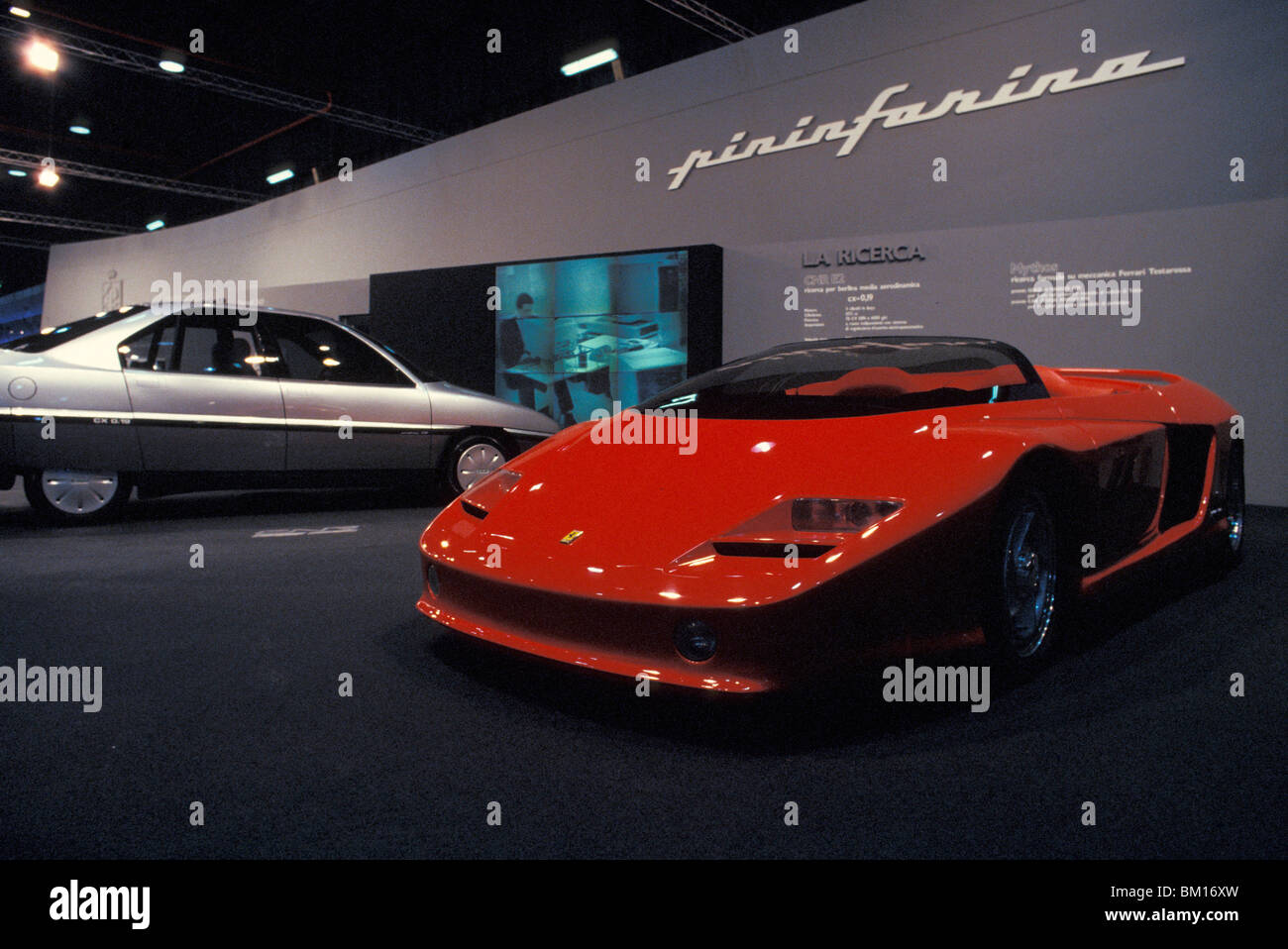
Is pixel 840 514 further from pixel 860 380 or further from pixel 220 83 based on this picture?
pixel 220 83

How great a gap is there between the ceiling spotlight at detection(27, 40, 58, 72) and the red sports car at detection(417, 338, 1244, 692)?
1086 centimetres

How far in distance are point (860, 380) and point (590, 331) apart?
275 inches

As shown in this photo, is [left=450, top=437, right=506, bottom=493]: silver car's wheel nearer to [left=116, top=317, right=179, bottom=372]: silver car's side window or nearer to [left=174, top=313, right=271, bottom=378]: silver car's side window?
[left=174, top=313, right=271, bottom=378]: silver car's side window

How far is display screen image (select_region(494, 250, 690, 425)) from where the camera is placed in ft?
29.3

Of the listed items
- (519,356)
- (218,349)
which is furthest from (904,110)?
(218,349)

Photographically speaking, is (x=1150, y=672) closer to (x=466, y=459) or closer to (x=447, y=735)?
(x=447, y=735)

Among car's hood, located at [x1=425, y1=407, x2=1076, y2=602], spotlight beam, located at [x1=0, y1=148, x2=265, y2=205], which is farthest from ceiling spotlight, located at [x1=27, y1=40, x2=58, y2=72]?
car's hood, located at [x1=425, y1=407, x2=1076, y2=602]

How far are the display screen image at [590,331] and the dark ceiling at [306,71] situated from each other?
2537mm

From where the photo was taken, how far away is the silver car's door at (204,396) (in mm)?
4801

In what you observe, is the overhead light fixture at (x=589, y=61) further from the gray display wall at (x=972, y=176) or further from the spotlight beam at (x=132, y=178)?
the spotlight beam at (x=132, y=178)

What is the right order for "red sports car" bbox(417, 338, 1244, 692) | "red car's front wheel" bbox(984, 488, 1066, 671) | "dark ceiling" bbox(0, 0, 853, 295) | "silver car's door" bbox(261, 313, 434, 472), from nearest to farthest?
"red sports car" bbox(417, 338, 1244, 692)
"red car's front wheel" bbox(984, 488, 1066, 671)
"silver car's door" bbox(261, 313, 434, 472)
"dark ceiling" bbox(0, 0, 853, 295)

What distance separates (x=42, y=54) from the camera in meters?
10.1

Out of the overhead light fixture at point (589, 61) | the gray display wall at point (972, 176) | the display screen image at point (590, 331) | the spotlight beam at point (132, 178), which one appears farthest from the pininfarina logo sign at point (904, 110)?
the spotlight beam at point (132, 178)

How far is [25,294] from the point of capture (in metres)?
27.3
